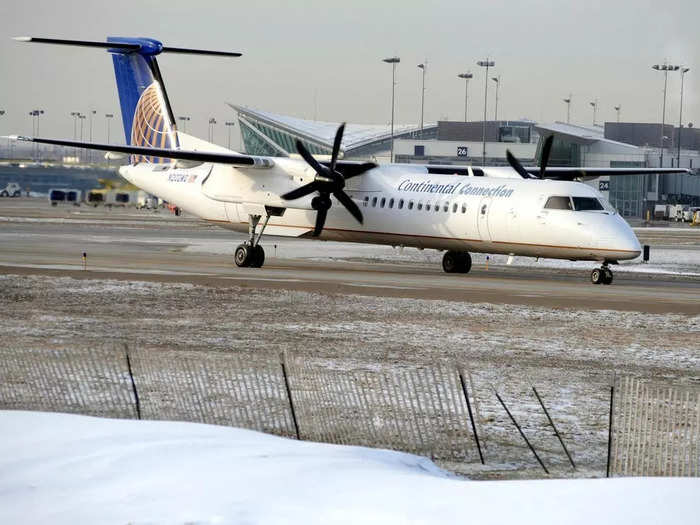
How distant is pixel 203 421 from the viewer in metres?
13.7

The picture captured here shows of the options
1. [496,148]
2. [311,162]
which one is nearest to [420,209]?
[311,162]

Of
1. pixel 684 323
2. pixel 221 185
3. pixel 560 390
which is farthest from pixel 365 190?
pixel 560 390

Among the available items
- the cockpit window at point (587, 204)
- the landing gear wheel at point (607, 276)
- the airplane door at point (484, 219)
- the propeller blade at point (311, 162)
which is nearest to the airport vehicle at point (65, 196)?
the propeller blade at point (311, 162)

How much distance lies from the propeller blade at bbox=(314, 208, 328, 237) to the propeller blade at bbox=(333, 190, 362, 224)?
2.13 feet

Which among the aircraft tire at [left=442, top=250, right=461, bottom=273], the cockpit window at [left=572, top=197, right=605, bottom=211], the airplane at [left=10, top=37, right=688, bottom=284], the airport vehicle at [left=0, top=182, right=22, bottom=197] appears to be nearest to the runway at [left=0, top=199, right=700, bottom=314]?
the aircraft tire at [left=442, top=250, right=461, bottom=273]

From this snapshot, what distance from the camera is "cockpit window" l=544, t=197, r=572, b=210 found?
3388 cm

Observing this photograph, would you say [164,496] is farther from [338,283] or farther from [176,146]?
[176,146]

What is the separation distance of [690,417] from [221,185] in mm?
28796

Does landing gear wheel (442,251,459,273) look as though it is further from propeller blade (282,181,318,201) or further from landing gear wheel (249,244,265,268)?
landing gear wheel (249,244,265,268)

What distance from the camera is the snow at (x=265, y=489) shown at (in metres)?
8.85

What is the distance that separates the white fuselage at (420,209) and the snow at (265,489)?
22940 millimetres

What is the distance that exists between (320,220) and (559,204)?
8.41 metres

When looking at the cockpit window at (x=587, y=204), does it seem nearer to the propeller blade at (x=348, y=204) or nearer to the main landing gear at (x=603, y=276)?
the main landing gear at (x=603, y=276)

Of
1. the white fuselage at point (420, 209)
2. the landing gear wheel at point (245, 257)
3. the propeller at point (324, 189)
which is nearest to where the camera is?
the white fuselage at point (420, 209)
